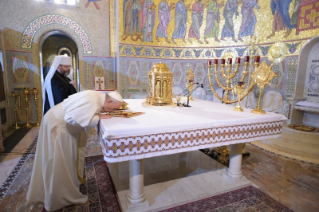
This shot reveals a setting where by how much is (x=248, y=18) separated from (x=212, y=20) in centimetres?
158

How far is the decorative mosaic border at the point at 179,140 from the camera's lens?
1991 mm

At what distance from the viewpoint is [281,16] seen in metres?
6.34

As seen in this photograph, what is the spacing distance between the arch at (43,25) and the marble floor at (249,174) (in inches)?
169

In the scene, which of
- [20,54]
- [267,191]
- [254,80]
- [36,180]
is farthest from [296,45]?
[20,54]

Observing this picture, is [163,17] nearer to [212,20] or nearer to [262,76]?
[212,20]

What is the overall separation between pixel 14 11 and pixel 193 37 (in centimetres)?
704

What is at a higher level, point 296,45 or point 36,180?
point 296,45

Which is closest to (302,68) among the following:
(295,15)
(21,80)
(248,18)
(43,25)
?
(295,15)

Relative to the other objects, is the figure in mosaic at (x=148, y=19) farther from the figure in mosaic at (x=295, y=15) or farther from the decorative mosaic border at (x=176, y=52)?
the figure in mosaic at (x=295, y=15)

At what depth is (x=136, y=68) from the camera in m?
8.66

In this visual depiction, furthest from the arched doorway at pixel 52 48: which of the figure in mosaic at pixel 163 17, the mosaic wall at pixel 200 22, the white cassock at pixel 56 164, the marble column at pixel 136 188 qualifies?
the marble column at pixel 136 188

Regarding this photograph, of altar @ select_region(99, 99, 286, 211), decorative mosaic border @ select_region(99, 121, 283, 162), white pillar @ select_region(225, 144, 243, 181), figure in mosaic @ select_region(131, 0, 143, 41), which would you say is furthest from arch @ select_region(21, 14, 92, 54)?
white pillar @ select_region(225, 144, 243, 181)

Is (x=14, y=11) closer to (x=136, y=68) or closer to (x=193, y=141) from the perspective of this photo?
(x=136, y=68)

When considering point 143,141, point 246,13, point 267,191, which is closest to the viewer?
point 143,141
